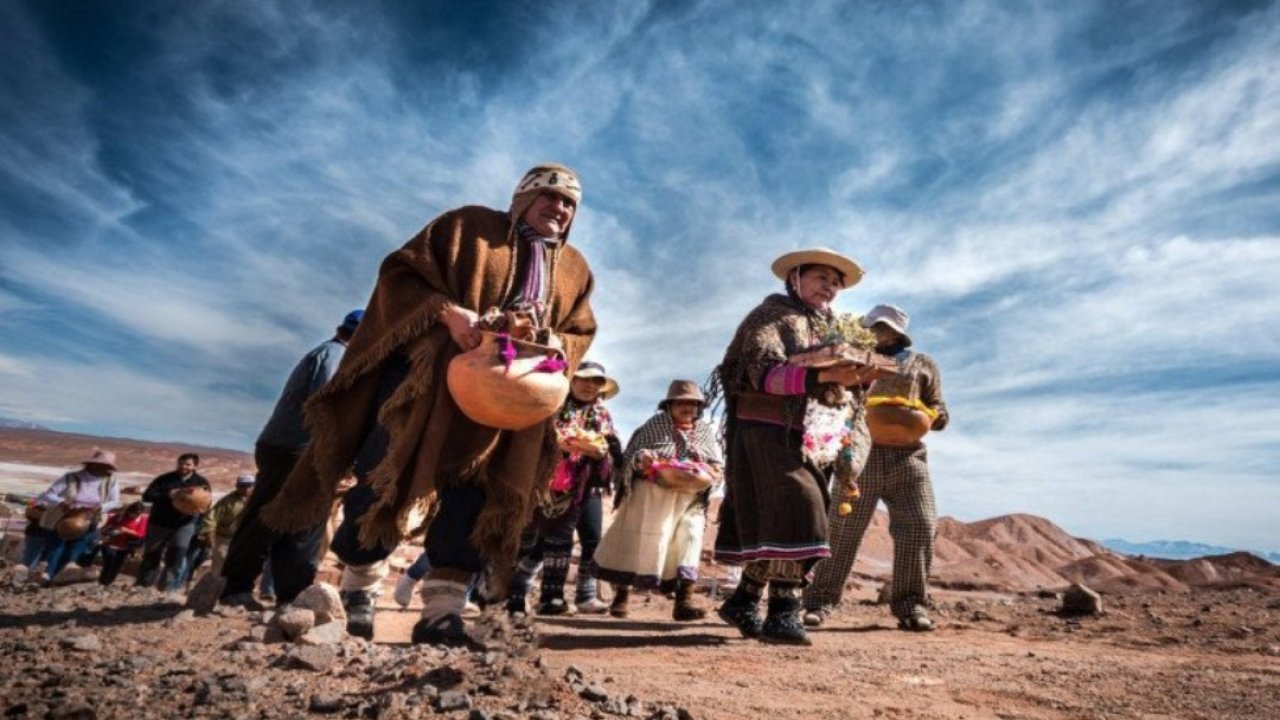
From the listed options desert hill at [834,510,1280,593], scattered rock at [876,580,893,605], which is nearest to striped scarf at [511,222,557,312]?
scattered rock at [876,580,893,605]

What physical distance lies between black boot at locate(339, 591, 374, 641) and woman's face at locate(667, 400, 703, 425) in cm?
368

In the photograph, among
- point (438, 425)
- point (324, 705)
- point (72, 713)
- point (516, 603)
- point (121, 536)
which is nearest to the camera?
point (72, 713)

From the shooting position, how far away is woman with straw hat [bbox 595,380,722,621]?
5852 millimetres

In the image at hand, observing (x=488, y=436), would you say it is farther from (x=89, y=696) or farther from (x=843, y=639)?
(x=843, y=639)

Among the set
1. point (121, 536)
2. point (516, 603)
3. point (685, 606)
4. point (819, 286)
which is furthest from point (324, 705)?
point (121, 536)

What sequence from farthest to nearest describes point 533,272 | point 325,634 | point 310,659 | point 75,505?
point 75,505 → point 533,272 → point 325,634 → point 310,659

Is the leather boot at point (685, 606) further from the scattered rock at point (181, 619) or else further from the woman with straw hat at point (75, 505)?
the woman with straw hat at point (75, 505)

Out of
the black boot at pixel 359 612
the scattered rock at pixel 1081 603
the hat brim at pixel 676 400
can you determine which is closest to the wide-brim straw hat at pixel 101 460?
the hat brim at pixel 676 400

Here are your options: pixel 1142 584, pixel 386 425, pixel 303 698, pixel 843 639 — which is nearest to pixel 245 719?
pixel 303 698

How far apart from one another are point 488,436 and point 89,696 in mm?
1485

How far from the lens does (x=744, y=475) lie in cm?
425

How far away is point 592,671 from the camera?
8.72ft

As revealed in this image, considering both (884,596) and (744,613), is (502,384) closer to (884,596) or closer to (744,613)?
(744,613)

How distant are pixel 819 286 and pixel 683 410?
2353mm
